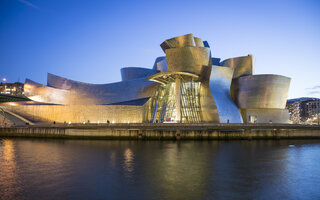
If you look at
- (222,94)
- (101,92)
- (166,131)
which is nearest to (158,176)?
(166,131)

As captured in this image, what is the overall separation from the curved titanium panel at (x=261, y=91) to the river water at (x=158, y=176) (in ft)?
77.6

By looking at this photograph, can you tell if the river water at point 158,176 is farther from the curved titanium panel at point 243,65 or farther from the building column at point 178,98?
the curved titanium panel at point 243,65

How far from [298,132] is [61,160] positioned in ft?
118

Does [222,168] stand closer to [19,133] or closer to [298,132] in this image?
[298,132]

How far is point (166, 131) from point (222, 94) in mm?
12950

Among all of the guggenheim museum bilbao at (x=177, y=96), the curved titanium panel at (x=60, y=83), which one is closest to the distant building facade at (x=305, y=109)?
the guggenheim museum bilbao at (x=177, y=96)

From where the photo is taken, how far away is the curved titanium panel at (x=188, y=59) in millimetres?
40000

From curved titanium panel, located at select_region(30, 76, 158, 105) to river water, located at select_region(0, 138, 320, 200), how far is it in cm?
2694

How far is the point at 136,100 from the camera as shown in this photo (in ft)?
157

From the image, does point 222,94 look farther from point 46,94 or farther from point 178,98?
point 46,94

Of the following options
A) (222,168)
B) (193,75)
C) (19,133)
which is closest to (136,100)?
(193,75)

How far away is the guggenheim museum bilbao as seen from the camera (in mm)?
40250

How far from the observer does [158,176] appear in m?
14.4

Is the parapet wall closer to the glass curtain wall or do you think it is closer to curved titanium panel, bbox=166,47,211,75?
the glass curtain wall
